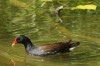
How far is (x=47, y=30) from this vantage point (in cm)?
1495

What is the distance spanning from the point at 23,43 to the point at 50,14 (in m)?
3.90

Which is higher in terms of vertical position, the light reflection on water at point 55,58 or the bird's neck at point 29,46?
the bird's neck at point 29,46

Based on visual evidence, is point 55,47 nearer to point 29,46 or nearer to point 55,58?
point 55,58

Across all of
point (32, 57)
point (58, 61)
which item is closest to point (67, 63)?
point (58, 61)

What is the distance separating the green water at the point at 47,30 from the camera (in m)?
12.5

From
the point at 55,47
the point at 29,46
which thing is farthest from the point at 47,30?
the point at 55,47

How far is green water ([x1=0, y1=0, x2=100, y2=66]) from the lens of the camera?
1250 cm

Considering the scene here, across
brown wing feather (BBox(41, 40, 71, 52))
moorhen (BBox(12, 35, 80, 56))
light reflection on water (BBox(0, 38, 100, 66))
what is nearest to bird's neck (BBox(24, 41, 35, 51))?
moorhen (BBox(12, 35, 80, 56))

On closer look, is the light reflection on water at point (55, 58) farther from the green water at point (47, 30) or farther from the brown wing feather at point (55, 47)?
the brown wing feather at point (55, 47)

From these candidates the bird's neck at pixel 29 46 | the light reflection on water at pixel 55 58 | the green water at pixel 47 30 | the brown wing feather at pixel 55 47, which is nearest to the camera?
the light reflection on water at pixel 55 58

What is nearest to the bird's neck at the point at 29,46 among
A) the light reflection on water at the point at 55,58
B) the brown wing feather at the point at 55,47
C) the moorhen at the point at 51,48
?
the moorhen at the point at 51,48

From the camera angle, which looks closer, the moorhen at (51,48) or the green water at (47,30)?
the green water at (47,30)

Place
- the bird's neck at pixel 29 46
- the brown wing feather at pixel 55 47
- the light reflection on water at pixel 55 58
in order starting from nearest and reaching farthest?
the light reflection on water at pixel 55 58 < the brown wing feather at pixel 55 47 < the bird's neck at pixel 29 46

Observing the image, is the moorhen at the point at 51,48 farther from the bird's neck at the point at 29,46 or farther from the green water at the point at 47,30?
the green water at the point at 47,30
